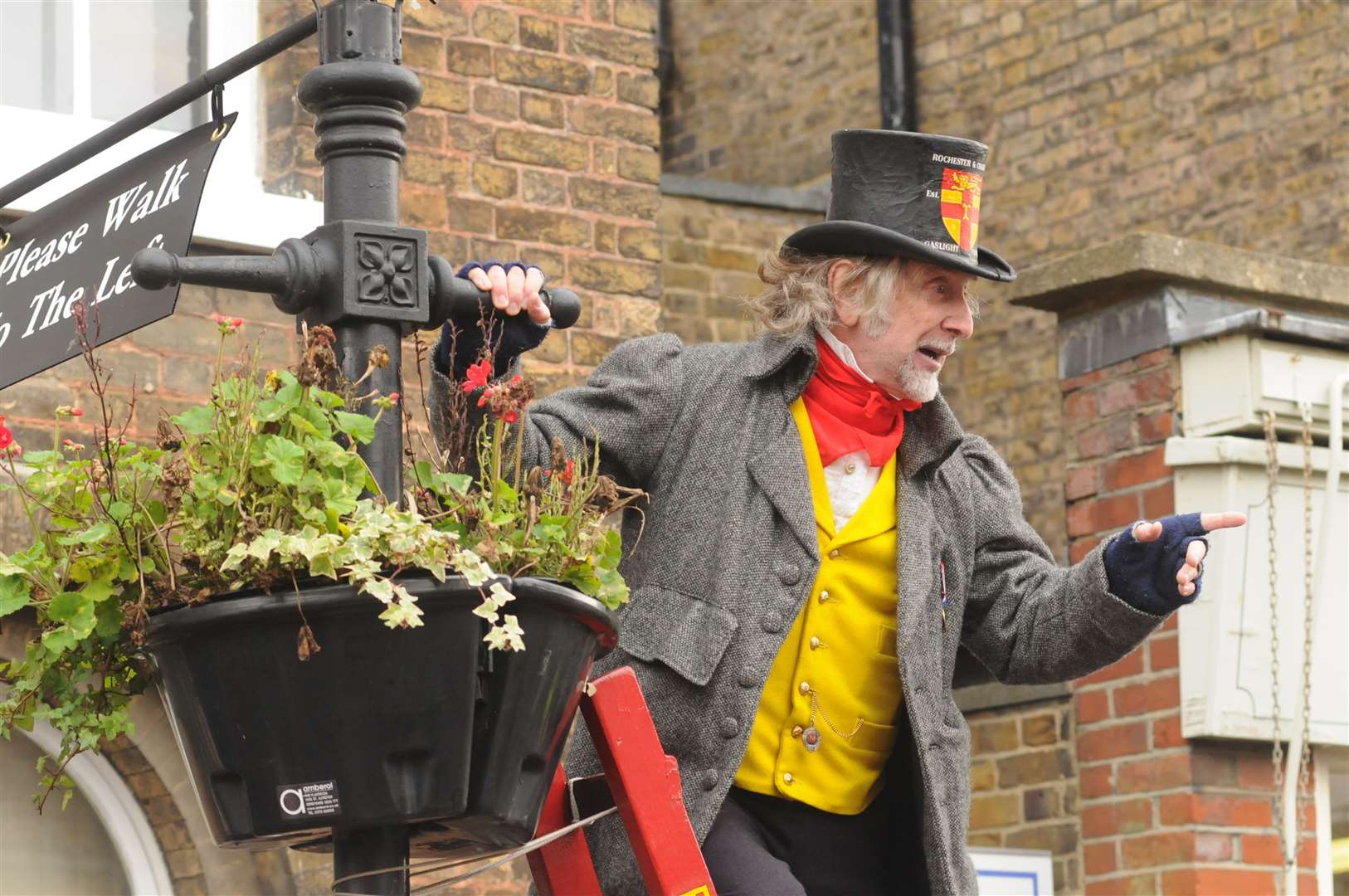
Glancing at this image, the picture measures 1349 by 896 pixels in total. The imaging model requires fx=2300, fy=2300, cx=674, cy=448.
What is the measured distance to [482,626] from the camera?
2656mm

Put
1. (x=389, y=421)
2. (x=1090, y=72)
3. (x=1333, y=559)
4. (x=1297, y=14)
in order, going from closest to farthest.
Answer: (x=389, y=421), (x=1333, y=559), (x=1297, y=14), (x=1090, y=72)

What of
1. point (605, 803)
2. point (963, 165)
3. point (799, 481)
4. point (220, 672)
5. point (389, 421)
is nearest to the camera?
point (220, 672)

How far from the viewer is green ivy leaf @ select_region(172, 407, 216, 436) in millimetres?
2705

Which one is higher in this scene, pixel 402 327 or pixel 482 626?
pixel 402 327

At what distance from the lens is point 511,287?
3.04 metres

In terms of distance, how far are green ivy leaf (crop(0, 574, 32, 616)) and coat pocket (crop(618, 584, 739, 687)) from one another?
110 cm

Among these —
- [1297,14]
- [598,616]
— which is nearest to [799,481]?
[598,616]

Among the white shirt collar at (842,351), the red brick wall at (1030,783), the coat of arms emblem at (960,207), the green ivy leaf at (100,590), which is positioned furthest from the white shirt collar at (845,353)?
the red brick wall at (1030,783)

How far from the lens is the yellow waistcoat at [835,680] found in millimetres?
3660

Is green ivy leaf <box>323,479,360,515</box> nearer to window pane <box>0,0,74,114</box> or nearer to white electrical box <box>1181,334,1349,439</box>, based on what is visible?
window pane <box>0,0,74,114</box>

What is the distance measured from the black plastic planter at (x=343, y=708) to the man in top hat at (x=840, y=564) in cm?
79

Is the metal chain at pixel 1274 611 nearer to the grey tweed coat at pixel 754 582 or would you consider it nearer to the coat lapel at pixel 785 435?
the grey tweed coat at pixel 754 582

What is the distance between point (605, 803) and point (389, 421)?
748mm

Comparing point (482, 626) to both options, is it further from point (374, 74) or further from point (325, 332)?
point (374, 74)
